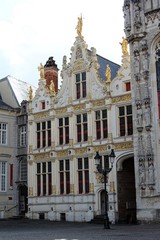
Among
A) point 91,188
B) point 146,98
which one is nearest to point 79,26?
point 146,98

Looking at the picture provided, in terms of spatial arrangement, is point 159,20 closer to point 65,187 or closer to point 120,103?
point 120,103

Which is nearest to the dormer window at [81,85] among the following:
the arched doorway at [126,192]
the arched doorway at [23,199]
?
the arched doorway at [126,192]

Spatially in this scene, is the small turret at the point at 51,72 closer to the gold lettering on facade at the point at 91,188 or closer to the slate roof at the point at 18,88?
the slate roof at the point at 18,88

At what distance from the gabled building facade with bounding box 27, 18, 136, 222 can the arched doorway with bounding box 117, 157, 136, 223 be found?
8cm

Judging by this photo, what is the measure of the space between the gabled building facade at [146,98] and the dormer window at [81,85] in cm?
729

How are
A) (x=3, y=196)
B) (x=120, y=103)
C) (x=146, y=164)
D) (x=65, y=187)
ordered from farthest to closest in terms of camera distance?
(x=3, y=196)
(x=65, y=187)
(x=120, y=103)
(x=146, y=164)

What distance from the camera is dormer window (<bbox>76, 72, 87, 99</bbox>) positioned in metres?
39.6

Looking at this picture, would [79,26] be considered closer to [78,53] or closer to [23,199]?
[78,53]

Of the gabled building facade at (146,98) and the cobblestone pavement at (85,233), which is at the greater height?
the gabled building facade at (146,98)

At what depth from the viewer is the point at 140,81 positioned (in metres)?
32.7

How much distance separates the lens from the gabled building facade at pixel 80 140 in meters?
36.3

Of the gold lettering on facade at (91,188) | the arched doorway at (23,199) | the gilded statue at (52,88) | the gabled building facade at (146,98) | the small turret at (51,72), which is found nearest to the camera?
the gabled building facade at (146,98)

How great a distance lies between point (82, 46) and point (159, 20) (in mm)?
9734

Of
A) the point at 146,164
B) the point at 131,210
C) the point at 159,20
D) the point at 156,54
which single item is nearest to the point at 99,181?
the point at 131,210
